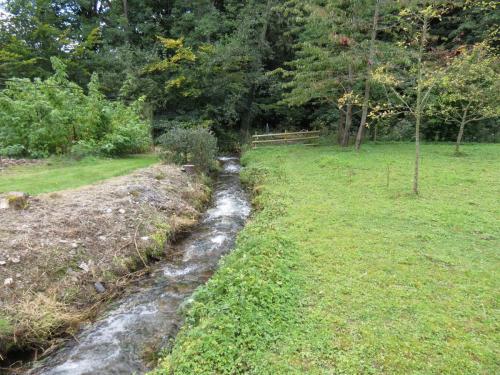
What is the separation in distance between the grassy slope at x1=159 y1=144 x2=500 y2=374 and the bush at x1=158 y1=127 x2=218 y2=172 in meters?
4.62

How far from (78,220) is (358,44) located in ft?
44.2

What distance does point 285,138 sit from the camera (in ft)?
69.1

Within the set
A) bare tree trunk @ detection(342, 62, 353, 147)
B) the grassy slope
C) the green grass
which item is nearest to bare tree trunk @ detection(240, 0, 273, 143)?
bare tree trunk @ detection(342, 62, 353, 147)

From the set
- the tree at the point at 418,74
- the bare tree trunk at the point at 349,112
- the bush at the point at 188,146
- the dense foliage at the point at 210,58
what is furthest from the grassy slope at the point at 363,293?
the dense foliage at the point at 210,58

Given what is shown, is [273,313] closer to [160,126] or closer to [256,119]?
[160,126]

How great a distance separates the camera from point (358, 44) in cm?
1506

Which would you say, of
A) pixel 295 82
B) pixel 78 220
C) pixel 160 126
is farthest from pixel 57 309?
pixel 160 126

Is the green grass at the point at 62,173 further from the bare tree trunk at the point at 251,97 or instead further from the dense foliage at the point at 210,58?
the bare tree trunk at the point at 251,97

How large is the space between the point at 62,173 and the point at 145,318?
6.79 meters

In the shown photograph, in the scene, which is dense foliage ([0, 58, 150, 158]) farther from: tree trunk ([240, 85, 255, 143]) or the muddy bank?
tree trunk ([240, 85, 255, 143])

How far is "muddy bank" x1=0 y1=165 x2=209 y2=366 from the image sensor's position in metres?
4.68

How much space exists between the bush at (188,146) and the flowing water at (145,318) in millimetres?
5012

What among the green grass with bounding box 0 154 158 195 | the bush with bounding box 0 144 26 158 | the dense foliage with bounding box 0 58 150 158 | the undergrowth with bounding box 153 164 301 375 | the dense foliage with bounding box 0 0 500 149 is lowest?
the undergrowth with bounding box 153 164 301 375

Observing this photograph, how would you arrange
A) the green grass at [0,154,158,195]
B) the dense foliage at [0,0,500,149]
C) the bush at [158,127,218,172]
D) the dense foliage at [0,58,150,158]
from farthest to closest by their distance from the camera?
1. the dense foliage at [0,0,500,149]
2. the dense foliage at [0,58,150,158]
3. the bush at [158,127,218,172]
4. the green grass at [0,154,158,195]
